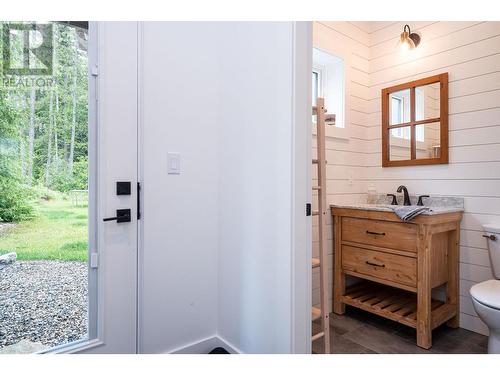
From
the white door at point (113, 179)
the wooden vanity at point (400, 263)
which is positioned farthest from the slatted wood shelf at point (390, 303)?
the white door at point (113, 179)

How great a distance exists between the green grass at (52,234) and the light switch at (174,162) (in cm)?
43

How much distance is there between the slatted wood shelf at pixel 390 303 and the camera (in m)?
1.95

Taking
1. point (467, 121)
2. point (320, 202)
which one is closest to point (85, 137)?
point (320, 202)

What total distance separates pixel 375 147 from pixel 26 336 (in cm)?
268

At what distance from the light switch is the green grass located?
0.43m

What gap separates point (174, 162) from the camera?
1.52 metres

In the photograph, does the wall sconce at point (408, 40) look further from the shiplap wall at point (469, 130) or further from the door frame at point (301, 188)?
the door frame at point (301, 188)

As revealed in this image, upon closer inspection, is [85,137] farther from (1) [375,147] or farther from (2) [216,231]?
(1) [375,147]

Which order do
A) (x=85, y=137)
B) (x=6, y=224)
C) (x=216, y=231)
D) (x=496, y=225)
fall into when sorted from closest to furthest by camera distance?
1. (x=6, y=224)
2. (x=85, y=137)
3. (x=216, y=231)
4. (x=496, y=225)

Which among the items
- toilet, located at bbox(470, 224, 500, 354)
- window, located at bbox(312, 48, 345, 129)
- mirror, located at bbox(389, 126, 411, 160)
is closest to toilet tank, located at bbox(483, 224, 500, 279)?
toilet, located at bbox(470, 224, 500, 354)

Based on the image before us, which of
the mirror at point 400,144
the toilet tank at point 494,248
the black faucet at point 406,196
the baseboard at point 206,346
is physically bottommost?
the baseboard at point 206,346

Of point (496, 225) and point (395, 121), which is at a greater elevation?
point (395, 121)

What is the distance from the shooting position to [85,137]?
1.34 metres
